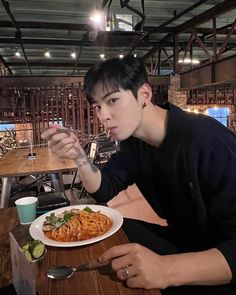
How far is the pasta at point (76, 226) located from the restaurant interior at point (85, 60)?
78.6 inches

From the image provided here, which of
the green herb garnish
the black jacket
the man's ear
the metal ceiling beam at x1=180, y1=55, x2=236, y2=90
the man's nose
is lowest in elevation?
the green herb garnish

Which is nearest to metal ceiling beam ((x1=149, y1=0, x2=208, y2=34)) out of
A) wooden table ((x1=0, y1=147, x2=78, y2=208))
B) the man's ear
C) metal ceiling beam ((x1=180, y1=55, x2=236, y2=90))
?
metal ceiling beam ((x1=180, y1=55, x2=236, y2=90))

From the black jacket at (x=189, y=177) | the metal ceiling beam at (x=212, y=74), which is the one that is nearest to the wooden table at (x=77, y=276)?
the black jacket at (x=189, y=177)

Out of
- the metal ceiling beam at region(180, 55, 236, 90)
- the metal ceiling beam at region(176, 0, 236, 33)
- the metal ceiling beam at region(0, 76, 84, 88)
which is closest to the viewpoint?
the metal ceiling beam at region(176, 0, 236, 33)

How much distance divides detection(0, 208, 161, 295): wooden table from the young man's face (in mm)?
453

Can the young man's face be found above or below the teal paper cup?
above

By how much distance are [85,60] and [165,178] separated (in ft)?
30.0

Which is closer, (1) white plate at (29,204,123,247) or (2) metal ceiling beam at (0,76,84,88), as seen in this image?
(1) white plate at (29,204,123,247)

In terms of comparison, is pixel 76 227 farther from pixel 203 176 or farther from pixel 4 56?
pixel 4 56

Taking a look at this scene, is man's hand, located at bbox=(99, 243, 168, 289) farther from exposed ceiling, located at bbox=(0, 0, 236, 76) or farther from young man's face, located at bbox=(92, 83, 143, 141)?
exposed ceiling, located at bbox=(0, 0, 236, 76)

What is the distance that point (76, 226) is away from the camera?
114 centimetres

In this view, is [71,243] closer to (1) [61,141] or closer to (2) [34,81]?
(1) [61,141]

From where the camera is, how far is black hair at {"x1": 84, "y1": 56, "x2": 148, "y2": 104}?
1.21 m

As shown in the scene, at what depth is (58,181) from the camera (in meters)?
3.92
